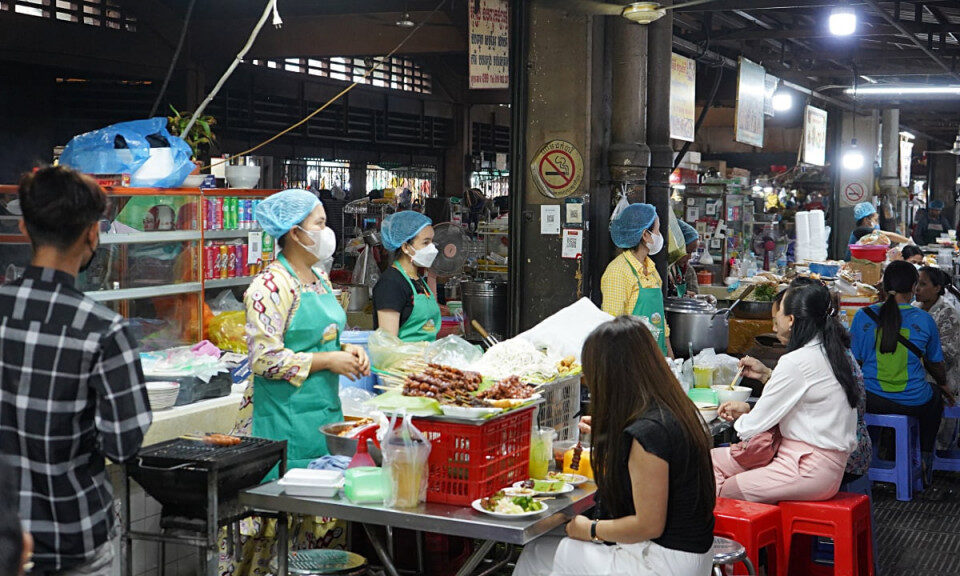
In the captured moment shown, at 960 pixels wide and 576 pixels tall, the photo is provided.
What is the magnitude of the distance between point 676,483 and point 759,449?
1.77m

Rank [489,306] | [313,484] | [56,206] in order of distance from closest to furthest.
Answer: [56,206], [313,484], [489,306]

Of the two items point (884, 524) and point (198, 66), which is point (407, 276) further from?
point (198, 66)

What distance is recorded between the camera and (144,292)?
5.74 m

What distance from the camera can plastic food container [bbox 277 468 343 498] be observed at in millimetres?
3742

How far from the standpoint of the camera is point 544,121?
7.80m

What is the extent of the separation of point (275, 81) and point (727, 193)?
6.73 meters

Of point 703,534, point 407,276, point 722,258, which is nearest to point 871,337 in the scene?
point 407,276

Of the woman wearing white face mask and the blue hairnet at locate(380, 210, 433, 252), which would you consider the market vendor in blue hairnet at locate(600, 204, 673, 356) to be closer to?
the woman wearing white face mask

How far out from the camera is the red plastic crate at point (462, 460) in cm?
366

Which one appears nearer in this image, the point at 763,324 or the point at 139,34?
the point at 763,324

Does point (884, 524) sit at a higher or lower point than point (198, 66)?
lower

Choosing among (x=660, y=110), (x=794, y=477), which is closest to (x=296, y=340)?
(x=794, y=477)

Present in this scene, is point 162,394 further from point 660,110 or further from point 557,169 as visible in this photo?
point 660,110

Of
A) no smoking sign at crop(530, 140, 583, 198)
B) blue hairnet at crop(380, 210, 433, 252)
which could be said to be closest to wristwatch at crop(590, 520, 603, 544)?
blue hairnet at crop(380, 210, 433, 252)
